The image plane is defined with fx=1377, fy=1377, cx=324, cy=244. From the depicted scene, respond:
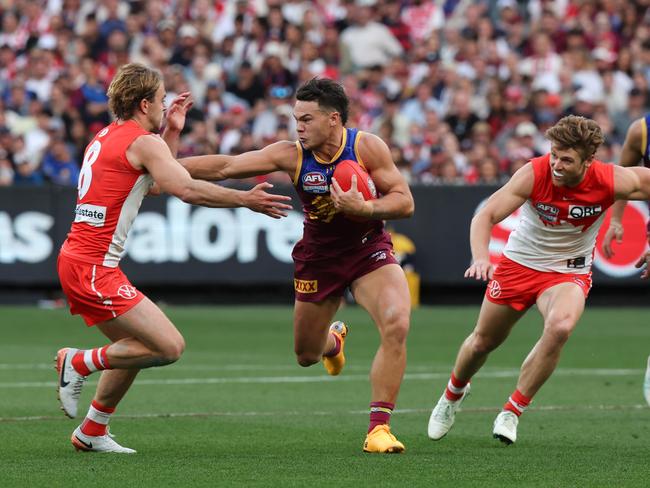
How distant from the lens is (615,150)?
21.7 m

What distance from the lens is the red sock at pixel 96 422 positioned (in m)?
9.09

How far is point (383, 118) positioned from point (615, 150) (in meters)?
3.89

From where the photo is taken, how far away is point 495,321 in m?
9.88

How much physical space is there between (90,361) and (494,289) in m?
2.92

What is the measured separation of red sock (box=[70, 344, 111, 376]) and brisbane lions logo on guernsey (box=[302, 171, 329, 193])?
1.78m

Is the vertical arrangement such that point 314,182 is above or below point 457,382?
above

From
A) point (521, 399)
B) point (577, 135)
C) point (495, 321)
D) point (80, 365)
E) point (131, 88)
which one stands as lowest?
point (521, 399)

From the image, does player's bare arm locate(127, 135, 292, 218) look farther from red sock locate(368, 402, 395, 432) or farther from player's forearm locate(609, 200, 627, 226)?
player's forearm locate(609, 200, 627, 226)

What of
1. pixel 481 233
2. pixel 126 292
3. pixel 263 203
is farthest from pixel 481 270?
pixel 126 292

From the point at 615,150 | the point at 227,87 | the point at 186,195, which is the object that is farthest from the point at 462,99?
the point at 186,195

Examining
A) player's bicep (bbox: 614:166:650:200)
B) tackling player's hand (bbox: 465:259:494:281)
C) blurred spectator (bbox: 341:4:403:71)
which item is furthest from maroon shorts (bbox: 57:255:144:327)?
blurred spectator (bbox: 341:4:403:71)

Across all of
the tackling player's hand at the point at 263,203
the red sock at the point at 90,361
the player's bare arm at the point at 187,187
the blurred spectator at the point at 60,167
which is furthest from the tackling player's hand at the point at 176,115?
the blurred spectator at the point at 60,167

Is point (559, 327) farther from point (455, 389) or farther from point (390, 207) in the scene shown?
point (390, 207)

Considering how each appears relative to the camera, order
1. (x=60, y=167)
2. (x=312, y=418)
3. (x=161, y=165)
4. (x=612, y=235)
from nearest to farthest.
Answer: (x=161, y=165), (x=612, y=235), (x=312, y=418), (x=60, y=167)
